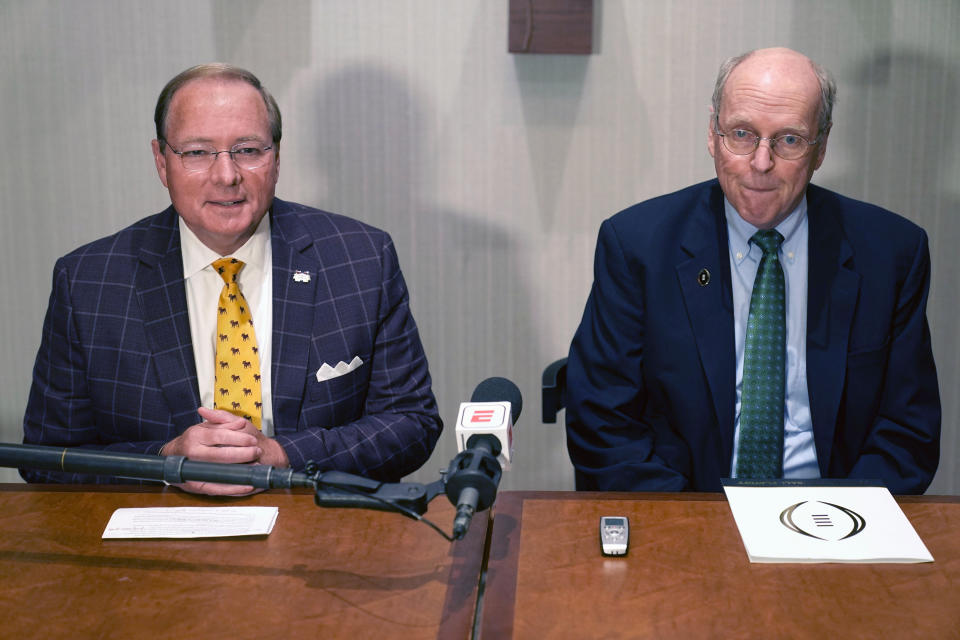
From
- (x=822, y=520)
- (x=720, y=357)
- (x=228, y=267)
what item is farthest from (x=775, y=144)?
(x=228, y=267)

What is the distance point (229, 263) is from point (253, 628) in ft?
3.23

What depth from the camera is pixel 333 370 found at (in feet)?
7.16

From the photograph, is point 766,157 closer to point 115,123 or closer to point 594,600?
point 594,600

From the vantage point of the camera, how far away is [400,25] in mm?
3055

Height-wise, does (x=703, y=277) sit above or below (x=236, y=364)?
above

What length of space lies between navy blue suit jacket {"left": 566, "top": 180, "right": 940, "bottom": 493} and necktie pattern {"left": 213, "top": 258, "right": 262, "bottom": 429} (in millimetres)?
725

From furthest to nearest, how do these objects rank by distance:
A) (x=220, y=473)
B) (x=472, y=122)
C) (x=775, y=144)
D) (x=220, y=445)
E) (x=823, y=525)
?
(x=472, y=122) < (x=775, y=144) < (x=220, y=445) < (x=823, y=525) < (x=220, y=473)

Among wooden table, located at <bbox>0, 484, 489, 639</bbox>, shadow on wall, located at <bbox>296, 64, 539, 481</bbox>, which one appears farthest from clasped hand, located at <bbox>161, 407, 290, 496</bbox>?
shadow on wall, located at <bbox>296, 64, 539, 481</bbox>

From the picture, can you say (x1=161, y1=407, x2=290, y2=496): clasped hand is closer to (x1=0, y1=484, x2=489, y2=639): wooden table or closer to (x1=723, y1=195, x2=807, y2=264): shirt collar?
(x1=0, y1=484, x2=489, y2=639): wooden table

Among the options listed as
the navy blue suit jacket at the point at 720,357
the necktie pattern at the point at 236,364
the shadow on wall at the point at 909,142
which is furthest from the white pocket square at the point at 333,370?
the shadow on wall at the point at 909,142

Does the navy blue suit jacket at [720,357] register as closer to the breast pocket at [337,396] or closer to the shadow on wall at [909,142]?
the breast pocket at [337,396]

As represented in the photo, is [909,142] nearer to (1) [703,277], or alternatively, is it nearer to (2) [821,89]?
(2) [821,89]

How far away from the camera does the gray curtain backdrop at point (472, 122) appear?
305 centimetres

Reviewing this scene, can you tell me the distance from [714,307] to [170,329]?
46.8 inches
